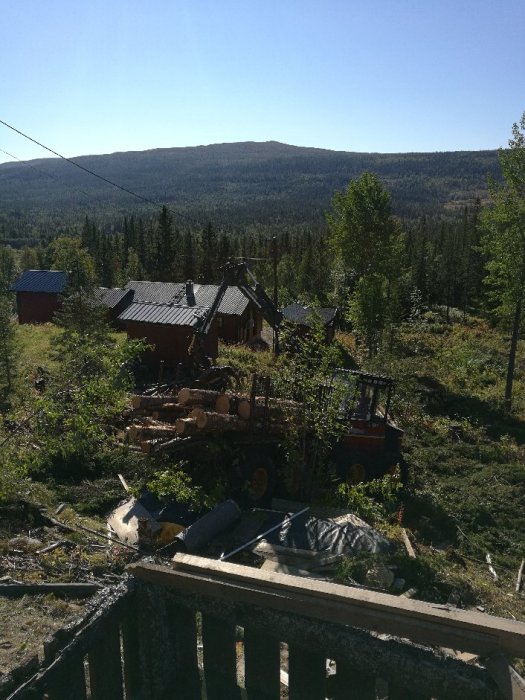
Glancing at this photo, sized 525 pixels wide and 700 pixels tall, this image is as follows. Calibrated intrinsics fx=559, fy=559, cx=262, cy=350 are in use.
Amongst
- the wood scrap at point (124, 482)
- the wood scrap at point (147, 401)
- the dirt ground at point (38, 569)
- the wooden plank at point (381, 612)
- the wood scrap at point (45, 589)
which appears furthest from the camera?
the wood scrap at point (147, 401)

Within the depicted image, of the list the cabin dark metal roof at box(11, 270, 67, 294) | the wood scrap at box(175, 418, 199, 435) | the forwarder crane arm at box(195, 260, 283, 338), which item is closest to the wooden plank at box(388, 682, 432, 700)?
the wood scrap at box(175, 418, 199, 435)

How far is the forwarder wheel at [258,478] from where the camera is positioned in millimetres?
11141

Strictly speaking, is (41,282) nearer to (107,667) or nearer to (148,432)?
(148,432)

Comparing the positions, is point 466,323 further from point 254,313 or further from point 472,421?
point 472,421

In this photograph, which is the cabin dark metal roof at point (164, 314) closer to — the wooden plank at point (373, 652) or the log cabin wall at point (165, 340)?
the log cabin wall at point (165, 340)

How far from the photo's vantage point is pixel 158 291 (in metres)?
30.2

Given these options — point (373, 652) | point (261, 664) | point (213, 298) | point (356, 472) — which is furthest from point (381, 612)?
point (213, 298)

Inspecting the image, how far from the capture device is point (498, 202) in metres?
21.1

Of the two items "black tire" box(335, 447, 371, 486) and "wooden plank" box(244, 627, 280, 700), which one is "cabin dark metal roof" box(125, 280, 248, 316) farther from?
"wooden plank" box(244, 627, 280, 700)

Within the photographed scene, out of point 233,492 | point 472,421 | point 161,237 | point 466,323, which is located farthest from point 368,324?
point 161,237

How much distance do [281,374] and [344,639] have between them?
350 inches

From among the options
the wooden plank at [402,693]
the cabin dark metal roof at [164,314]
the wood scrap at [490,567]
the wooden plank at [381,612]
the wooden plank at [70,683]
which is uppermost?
the wooden plank at [381,612]

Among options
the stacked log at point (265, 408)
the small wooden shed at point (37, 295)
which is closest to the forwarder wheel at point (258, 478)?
the stacked log at point (265, 408)

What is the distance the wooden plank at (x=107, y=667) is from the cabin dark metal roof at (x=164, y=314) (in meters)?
19.6
